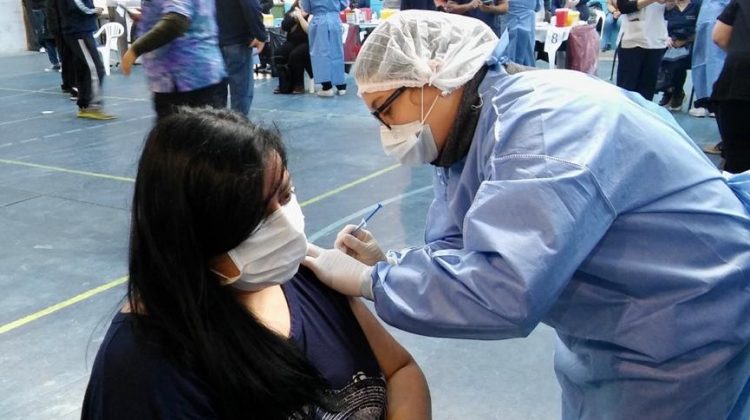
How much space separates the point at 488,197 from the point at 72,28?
20.5 ft

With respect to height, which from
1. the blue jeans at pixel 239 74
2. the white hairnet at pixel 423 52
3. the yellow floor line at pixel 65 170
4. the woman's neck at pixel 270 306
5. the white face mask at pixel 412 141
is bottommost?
the yellow floor line at pixel 65 170

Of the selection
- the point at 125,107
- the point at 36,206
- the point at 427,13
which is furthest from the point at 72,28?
the point at 427,13

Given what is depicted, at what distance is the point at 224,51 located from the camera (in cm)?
510

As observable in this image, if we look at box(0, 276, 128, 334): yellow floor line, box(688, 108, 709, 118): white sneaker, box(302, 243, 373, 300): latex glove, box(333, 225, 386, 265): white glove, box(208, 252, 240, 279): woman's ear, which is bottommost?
box(0, 276, 128, 334): yellow floor line

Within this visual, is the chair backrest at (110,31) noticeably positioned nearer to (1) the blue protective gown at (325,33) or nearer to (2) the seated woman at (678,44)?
(1) the blue protective gown at (325,33)

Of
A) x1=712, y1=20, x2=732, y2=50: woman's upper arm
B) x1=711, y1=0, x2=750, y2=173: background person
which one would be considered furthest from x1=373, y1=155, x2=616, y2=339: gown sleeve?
Answer: x1=712, y1=20, x2=732, y2=50: woman's upper arm

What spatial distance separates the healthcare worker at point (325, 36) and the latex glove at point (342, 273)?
20.6 ft

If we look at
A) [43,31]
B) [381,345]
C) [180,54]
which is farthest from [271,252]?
[43,31]

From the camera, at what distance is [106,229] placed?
150 inches

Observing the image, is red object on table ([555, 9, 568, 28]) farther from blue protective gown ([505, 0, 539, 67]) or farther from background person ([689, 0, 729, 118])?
background person ([689, 0, 729, 118])

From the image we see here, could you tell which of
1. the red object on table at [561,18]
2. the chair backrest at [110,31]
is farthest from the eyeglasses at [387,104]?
the chair backrest at [110,31]

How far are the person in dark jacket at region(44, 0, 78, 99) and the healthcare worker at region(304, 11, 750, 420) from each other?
6.02m

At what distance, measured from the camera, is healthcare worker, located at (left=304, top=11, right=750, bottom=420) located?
1110mm

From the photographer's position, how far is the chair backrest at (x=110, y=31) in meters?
10.1
